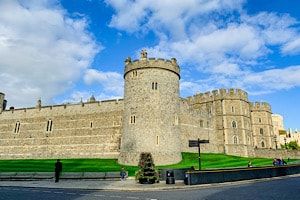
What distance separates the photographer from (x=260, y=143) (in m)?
43.9

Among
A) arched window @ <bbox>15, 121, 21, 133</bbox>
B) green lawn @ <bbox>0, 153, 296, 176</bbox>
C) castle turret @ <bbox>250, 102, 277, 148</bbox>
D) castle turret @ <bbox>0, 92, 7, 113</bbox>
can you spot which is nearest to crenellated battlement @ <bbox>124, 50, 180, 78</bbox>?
green lawn @ <bbox>0, 153, 296, 176</bbox>

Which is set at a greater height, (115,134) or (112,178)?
(115,134)

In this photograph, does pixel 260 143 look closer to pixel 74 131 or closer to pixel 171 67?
pixel 171 67

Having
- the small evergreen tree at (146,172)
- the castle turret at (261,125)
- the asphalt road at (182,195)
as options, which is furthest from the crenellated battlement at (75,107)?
the castle turret at (261,125)

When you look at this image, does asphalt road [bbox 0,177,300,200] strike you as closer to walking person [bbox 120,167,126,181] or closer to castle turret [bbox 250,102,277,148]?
walking person [bbox 120,167,126,181]

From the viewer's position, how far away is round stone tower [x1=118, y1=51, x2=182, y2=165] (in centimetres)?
2303

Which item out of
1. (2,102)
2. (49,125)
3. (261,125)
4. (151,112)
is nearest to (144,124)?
(151,112)

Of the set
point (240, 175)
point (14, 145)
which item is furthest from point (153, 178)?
point (14, 145)

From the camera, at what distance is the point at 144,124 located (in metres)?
23.6

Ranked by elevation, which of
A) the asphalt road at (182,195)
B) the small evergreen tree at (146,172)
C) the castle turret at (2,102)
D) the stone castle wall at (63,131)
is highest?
the castle turret at (2,102)

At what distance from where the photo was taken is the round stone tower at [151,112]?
23.0 metres

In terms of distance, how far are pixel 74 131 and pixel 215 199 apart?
96.6 ft

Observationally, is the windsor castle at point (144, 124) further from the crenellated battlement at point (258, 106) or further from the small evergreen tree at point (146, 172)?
the small evergreen tree at point (146, 172)

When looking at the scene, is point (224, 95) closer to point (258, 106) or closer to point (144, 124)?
point (258, 106)
